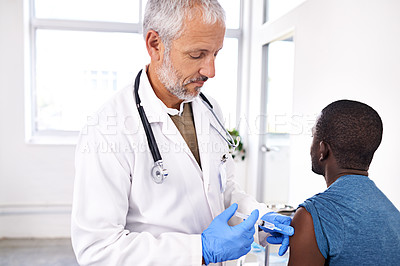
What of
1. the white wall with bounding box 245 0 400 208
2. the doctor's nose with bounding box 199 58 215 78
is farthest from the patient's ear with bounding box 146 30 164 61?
the white wall with bounding box 245 0 400 208

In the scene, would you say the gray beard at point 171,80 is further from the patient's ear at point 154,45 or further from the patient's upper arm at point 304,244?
the patient's upper arm at point 304,244

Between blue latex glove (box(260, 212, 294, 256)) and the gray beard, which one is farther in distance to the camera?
the gray beard

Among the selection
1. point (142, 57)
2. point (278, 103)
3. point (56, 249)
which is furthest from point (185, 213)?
point (142, 57)

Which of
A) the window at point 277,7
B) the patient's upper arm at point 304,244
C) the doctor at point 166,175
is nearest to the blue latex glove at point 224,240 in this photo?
the doctor at point 166,175

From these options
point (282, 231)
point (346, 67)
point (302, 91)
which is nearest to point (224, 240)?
point (282, 231)

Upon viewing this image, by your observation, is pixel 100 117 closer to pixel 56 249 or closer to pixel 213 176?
pixel 213 176

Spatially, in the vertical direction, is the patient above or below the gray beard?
below

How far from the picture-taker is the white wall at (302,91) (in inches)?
62.7

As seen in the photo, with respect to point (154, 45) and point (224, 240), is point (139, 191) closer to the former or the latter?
point (224, 240)

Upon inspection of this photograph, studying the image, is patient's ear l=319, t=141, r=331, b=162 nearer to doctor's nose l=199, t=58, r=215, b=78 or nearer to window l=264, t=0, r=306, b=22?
doctor's nose l=199, t=58, r=215, b=78

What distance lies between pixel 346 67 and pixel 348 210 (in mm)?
1158

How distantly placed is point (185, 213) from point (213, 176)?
0.16 m

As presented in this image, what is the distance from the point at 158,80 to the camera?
1.15 meters

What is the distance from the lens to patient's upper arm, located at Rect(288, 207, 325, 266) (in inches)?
37.0
